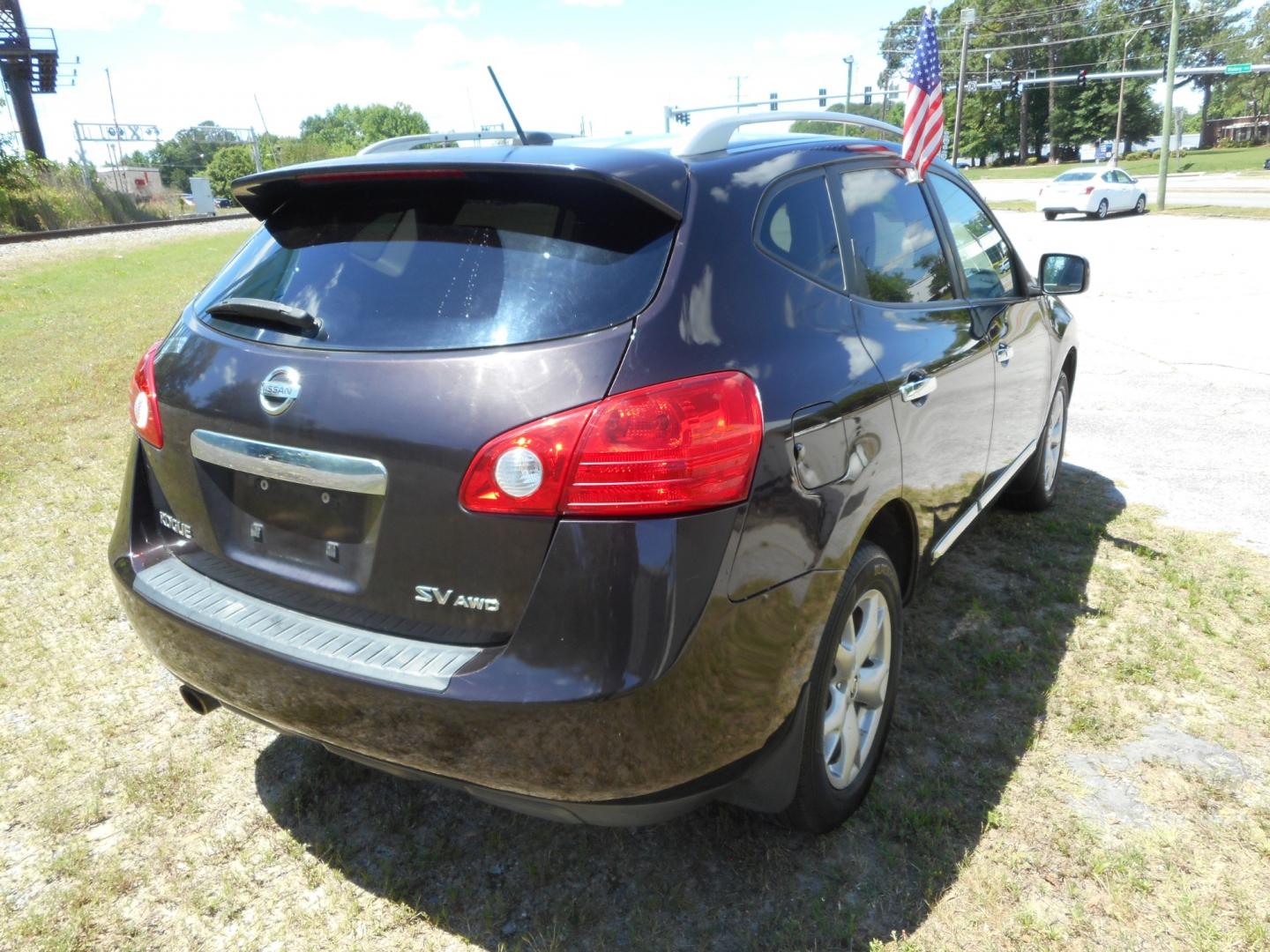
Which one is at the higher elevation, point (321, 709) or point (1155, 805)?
point (321, 709)

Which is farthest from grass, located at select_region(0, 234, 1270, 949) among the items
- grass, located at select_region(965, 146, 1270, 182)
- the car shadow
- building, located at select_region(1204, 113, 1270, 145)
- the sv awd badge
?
building, located at select_region(1204, 113, 1270, 145)

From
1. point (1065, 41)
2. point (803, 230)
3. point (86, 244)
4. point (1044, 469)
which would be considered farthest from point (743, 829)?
point (1065, 41)

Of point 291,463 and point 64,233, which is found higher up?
point 291,463

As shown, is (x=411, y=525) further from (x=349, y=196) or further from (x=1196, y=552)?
(x=1196, y=552)

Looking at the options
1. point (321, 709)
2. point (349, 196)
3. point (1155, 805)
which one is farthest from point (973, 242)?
point (321, 709)

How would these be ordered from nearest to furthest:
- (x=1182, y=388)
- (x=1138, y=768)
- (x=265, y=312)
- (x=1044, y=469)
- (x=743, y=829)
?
(x=265, y=312) < (x=743, y=829) < (x=1138, y=768) < (x=1044, y=469) < (x=1182, y=388)

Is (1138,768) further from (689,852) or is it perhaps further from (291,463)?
(291,463)

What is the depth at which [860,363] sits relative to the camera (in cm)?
245

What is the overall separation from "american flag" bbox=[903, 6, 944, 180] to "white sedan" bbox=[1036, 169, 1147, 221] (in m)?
25.0

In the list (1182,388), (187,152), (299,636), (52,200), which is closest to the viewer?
(299,636)

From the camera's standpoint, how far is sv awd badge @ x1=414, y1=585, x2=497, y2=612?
1930 mm

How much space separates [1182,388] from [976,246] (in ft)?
16.1

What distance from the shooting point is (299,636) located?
2096 mm

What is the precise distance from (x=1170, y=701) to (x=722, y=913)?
1.85 metres
